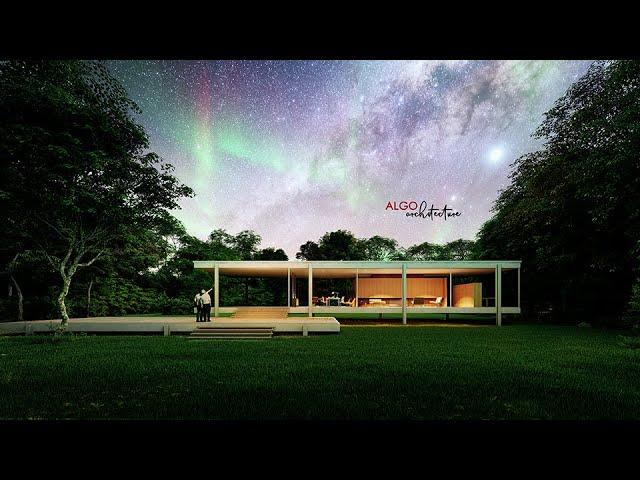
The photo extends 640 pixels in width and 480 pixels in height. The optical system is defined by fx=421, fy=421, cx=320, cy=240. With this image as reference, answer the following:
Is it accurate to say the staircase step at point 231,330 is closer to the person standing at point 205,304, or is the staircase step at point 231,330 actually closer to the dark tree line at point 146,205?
the person standing at point 205,304

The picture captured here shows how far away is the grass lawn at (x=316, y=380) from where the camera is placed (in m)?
5.61

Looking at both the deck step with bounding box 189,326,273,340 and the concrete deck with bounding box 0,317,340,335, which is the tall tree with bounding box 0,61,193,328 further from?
the deck step with bounding box 189,326,273,340

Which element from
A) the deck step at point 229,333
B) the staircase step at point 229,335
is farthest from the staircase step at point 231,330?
the staircase step at point 229,335

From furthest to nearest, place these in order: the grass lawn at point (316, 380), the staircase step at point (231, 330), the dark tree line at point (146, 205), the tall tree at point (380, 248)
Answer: the tall tree at point (380, 248), the staircase step at point (231, 330), the dark tree line at point (146, 205), the grass lawn at point (316, 380)

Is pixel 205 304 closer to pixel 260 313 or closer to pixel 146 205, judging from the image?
pixel 260 313

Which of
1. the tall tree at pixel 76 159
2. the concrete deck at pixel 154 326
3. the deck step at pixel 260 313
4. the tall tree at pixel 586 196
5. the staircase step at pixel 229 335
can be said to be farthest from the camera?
the deck step at pixel 260 313

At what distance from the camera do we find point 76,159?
35.9 feet

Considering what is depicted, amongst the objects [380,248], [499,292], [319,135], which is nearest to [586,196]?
[499,292]

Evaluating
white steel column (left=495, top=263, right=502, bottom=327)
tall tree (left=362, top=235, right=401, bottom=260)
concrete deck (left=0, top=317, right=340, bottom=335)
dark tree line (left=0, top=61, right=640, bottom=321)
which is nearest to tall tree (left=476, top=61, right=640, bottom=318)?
dark tree line (left=0, top=61, right=640, bottom=321)

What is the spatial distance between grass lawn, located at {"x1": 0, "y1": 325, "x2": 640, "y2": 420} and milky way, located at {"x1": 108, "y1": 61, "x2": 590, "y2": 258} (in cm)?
556

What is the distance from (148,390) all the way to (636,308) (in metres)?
9.17

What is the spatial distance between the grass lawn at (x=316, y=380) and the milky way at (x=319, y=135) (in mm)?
5564

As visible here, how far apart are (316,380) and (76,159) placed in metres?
8.58
